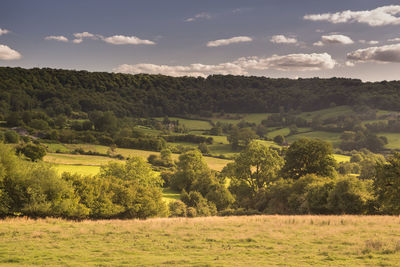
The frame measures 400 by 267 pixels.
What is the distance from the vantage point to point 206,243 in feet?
72.2

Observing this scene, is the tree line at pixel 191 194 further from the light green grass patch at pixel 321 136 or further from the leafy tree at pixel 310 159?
the light green grass patch at pixel 321 136

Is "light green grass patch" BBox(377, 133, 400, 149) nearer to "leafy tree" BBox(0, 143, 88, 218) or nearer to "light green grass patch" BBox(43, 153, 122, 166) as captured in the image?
"light green grass patch" BBox(43, 153, 122, 166)

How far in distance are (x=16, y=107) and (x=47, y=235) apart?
19665 centimetres

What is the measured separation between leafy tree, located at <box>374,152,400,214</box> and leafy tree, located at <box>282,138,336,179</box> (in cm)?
2172

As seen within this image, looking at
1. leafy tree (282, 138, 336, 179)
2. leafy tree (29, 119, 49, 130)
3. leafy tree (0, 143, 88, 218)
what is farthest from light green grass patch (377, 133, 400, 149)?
leafy tree (0, 143, 88, 218)

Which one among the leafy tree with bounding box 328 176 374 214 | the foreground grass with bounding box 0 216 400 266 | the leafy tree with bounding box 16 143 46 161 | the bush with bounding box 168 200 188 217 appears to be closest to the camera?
the foreground grass with bounding box 0 216 400 266

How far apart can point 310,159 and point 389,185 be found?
78.8ft

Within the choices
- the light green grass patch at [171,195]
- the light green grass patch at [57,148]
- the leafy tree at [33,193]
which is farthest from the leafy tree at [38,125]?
the leafy tree at [33,193]

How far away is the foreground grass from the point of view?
17.1 m

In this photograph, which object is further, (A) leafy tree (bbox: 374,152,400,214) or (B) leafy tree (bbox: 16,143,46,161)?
(B) leafy tree (bbox: 16,143,46,161)

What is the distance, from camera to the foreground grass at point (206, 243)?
56.2 feet

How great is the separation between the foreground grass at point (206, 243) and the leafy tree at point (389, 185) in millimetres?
7309

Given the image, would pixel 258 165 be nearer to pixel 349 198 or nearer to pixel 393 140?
pixel 349 198

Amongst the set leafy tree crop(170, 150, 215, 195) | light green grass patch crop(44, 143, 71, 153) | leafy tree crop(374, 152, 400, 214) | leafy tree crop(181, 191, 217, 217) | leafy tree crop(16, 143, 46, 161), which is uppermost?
leafy tree crop(374, 152, 400, 214)
